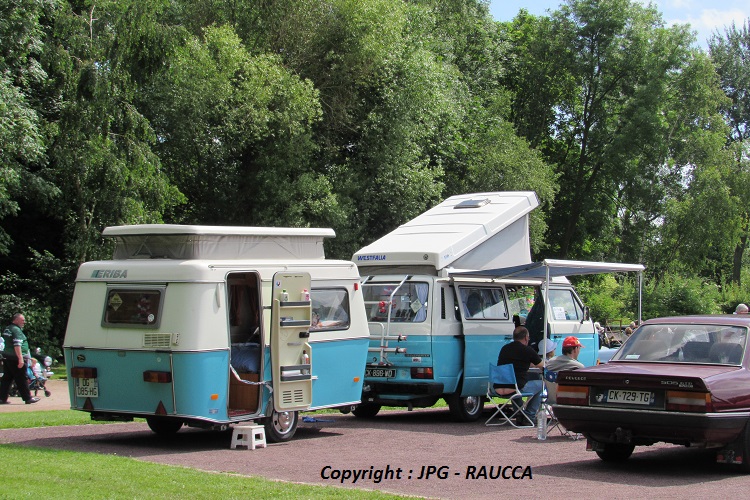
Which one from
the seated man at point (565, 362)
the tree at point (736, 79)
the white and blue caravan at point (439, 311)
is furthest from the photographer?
the tree at point (736, 79)

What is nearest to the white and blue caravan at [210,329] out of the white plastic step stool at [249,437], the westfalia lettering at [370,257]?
the white plastic step stool at [249,437]

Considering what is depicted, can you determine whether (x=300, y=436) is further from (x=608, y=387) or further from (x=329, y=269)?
(x=608, y=387)

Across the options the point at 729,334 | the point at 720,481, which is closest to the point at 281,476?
the point at 720,481

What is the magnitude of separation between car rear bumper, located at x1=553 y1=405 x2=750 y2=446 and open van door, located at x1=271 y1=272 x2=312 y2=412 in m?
3.79

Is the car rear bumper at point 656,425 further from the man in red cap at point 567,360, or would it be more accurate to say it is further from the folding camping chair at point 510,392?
the folding camping chair at point 510,392

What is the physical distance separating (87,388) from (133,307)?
Answer: 126 centimetres

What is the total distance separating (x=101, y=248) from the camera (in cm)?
2497

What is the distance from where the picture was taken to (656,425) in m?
9.56

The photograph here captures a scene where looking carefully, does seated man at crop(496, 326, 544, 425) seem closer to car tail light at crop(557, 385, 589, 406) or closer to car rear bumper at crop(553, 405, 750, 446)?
car tail light at crop(557, 385, 589, 406)

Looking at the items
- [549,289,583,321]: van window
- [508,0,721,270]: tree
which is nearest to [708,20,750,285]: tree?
[508,0,721,270]: tree

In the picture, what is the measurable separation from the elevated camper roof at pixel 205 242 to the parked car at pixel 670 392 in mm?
4320

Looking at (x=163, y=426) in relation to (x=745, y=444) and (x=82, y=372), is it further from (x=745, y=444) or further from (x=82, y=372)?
(x=745, y=444)

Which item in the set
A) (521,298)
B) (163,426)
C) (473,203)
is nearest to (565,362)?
(521,298)

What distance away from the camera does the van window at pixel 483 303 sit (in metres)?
15.4
